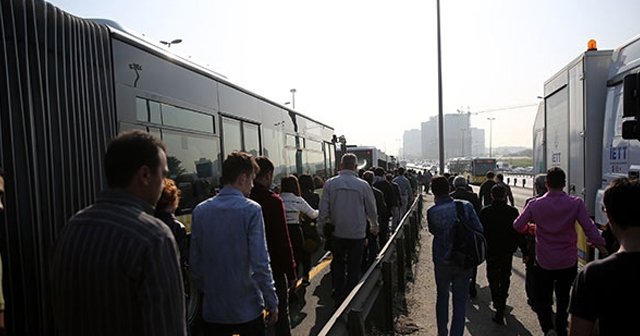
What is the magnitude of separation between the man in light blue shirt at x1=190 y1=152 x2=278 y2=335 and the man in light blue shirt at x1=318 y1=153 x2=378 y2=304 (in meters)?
3.67

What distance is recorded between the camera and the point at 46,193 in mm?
3824

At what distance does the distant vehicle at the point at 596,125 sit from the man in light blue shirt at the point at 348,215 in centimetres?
296

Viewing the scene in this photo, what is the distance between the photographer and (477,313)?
7.46 metres

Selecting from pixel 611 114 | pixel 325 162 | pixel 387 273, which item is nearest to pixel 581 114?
pixel 611 114

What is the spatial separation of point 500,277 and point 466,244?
191cm

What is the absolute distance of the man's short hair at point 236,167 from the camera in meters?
3.90

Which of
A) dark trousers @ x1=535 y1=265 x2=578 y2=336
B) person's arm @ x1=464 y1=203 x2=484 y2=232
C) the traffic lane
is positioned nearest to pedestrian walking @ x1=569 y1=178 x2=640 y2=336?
person's arm @ x1=464 y1=203 x2=484 y2=232

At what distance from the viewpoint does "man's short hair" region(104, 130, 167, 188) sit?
2225mm

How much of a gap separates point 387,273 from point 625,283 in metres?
4.03

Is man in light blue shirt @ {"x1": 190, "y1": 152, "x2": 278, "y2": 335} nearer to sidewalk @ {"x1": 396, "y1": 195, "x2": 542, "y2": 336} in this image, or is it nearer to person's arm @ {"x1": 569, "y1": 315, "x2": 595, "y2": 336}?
person's arm @ {"x1": 569, "y1": 315, "x2": 595, "y2": 336}

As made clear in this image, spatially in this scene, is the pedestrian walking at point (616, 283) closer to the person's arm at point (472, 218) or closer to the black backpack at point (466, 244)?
the black backpack at point (466, 244)

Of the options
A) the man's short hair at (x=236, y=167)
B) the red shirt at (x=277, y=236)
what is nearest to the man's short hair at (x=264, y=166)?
the red shirt at (x=277, y=236)

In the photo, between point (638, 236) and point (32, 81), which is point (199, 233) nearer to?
point (32, 81)

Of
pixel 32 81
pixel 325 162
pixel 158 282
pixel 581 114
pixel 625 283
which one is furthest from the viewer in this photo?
pixel 325 162
